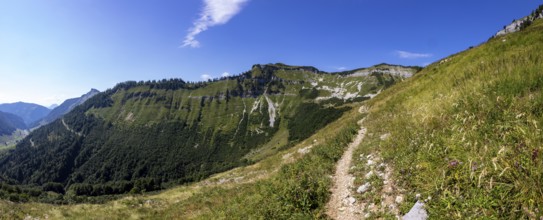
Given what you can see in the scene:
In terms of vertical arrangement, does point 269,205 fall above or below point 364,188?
below

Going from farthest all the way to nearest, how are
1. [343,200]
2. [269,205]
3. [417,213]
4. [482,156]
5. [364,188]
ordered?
[269,205] → [343,200] → [364,188] → [417,213] → [482,156]

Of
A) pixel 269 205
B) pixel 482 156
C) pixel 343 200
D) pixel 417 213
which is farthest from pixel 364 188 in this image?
pixel 482 156

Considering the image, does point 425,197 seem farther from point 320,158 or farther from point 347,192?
point 320,158

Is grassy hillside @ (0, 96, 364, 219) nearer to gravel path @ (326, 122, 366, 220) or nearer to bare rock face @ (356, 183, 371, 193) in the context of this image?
gravel path @ (326, 122, 366, 220)

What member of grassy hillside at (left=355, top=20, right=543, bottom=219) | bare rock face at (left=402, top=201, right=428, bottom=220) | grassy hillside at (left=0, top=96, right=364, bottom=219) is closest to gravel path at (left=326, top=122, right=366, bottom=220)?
grassy hillside at (left=0, top=96, right=364, bottom=219)

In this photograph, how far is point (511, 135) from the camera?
Answer: 19.7 ft

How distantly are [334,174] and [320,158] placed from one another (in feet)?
11.7

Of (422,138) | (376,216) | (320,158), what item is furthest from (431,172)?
(320,158)

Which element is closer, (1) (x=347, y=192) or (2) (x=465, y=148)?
(2) (x=465, y=148)

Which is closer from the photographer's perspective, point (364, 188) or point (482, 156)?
point (482, 156)

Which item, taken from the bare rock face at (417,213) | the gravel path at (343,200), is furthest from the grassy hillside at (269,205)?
the bare rock face at (417,213)

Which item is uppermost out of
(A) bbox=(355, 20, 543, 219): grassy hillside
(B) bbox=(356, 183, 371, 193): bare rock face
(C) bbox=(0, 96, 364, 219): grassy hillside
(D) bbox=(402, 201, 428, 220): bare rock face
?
(A) bbox=(355, 20, 543, 219): grassy hillside

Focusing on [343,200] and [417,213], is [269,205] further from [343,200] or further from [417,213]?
[417,213]

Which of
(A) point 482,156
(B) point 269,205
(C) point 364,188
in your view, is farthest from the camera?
(B) point 269,205
